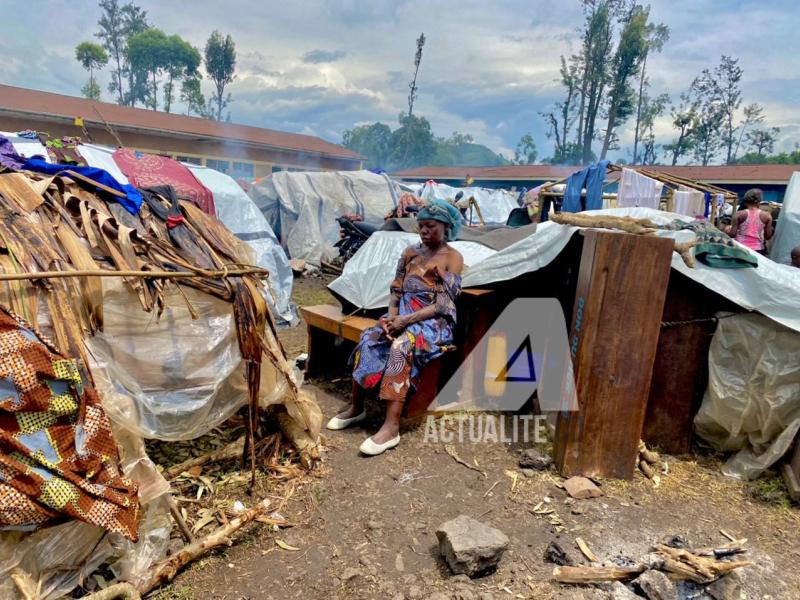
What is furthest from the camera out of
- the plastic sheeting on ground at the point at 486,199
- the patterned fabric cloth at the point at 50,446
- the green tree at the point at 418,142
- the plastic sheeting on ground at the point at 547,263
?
the green tree at the point at 418,142

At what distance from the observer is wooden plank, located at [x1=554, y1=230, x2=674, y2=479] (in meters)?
2.97

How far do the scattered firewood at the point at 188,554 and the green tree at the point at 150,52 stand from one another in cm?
4653

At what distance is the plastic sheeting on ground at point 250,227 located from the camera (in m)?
7.26

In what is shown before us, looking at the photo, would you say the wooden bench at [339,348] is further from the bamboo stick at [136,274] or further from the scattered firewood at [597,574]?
the scattered firewood at [597,574]

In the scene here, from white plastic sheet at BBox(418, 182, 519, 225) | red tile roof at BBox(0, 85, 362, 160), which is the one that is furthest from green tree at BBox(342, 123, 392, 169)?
white plastic sheet at BBox(418, 182, 519, 225)

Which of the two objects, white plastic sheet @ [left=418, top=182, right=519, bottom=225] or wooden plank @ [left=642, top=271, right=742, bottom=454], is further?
white plastic sheet @ [left=418, top=182, right=519, bottom=225]

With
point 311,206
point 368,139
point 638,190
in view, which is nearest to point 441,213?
point 638,190

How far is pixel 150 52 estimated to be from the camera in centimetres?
4031

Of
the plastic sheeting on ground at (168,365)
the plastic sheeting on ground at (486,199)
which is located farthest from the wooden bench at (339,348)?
the plastic sheeting on ground at (486,199)

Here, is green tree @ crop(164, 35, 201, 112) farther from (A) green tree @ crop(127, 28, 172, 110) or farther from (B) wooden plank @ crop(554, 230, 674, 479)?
(B) wooden plank @ crop(554, 230, 674, 479)

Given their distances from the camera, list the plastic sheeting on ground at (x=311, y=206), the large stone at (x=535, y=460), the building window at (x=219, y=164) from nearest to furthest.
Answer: the large stone at (x=535, y=460), the plastic sheeting on ground at (x=311, y=206), the building window at (x=219, y=164)

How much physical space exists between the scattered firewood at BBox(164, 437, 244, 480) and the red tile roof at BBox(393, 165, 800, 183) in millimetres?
22253

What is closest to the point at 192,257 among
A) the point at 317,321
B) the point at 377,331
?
the point at 377,331

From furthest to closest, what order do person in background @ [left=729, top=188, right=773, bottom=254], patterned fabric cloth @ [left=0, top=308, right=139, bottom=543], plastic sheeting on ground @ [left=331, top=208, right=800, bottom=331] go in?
person in background @ [left=729, top=188, right=773, bottom=254] → plastic sheeting on ground @ [left=331, top=208, right=800, bottom=331] → patterned fabric cloth @ [left=0, top=308, right=139, bottom=543]
